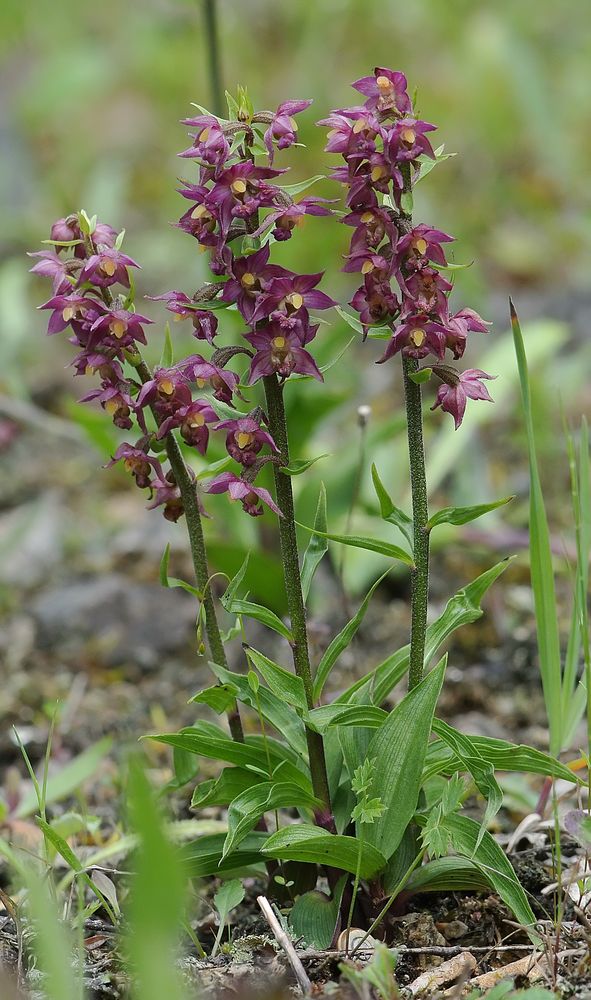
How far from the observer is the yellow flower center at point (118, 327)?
1.67 metres

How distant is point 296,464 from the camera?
1.71 m

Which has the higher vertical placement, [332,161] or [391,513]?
[332,161]

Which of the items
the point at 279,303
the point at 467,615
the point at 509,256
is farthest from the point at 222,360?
the point at 509,256

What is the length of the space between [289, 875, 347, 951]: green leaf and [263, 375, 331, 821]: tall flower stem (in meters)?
0.22

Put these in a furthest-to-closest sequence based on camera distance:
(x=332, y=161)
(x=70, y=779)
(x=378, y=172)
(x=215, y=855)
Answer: (x=332, y=161) < (x=70, y=779) < (x=215, y=855) < (x=378, y=172)

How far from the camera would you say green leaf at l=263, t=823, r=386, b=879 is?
5.59 ft

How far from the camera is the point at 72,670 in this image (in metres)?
3.41

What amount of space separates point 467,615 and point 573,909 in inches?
23.7

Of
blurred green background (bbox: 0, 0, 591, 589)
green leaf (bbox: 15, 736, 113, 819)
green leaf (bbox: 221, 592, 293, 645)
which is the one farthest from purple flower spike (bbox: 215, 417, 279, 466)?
blurred green background (bbox: 0, 0, 591, 589)

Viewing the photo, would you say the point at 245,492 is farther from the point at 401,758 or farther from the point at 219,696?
the point at 401,758

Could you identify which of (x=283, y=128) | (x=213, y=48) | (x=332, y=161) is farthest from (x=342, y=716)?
(x=332, y=161)

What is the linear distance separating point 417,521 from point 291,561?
0.74ft

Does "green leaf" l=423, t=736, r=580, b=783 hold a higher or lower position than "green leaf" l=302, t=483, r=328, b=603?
lower

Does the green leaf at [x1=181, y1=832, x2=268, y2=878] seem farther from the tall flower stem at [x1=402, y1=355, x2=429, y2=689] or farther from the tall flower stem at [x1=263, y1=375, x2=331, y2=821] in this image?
the tall flower stem at [x1=402, y1=355, x2=429, y2=689]
